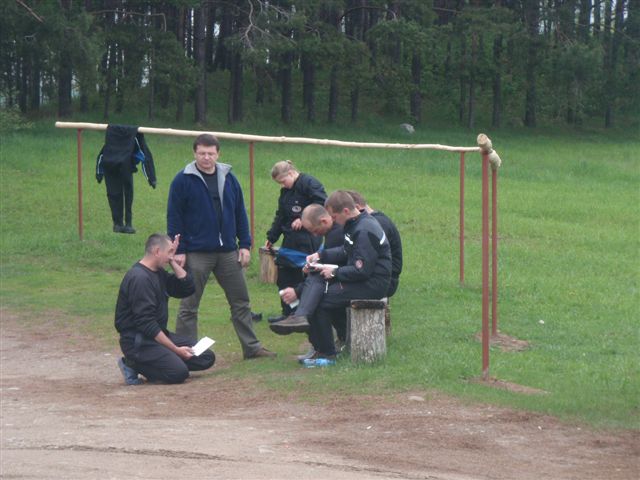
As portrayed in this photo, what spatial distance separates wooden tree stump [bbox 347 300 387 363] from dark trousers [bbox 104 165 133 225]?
14.3 feet

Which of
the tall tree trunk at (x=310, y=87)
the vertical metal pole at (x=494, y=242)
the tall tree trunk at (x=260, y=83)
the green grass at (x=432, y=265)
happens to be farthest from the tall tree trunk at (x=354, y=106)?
the vertical metal pole at (x=494, y=242)

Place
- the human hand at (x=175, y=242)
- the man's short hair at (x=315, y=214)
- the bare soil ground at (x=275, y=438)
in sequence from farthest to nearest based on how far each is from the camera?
the man's short hair at (x=315, y=214)
the human hand at (x=175, y=242)
the bare soil ground at (x=275, y=438)

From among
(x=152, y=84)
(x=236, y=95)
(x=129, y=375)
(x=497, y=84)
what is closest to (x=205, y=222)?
(x=129, y=375)

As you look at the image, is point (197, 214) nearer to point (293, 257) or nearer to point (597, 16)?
point (293, 257)

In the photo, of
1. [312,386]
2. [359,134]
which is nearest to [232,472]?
[312,386]

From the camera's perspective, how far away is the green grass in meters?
8.97

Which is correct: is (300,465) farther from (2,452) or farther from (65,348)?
(65,348)

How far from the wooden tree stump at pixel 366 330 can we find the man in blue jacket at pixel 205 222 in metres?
1.23

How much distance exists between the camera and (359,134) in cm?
4169

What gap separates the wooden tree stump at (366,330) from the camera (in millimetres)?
9016

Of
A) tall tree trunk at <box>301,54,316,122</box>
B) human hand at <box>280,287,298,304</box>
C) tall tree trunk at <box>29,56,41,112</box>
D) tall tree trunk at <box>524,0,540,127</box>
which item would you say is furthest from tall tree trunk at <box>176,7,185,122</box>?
human hand at <box>280,287,298,304</box>

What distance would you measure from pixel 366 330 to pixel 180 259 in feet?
5.58

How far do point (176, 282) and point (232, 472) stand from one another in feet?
10.8

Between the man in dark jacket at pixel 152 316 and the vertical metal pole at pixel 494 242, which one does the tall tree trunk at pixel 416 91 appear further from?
the man in dark jacket at pixel 152 316
